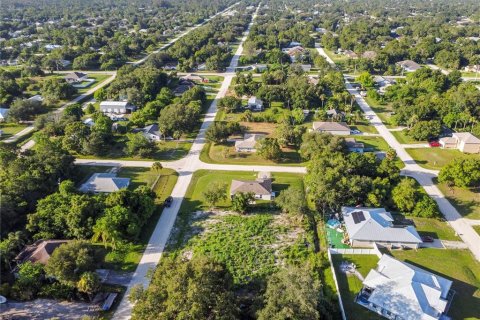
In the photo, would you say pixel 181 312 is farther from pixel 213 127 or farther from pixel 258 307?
pixel 213 127

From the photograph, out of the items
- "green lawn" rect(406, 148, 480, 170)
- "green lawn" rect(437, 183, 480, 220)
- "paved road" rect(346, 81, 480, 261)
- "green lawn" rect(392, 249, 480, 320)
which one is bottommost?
"green lawn" rect(406, 148, 480, 170)

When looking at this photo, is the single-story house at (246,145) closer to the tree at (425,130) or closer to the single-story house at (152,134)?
the single-story house at (152,134)

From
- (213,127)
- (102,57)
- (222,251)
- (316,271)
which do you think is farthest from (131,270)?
(102,57)

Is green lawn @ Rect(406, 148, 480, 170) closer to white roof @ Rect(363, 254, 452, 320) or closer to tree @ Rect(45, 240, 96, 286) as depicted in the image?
white roof @ Rect(363, 254, 452, 320)

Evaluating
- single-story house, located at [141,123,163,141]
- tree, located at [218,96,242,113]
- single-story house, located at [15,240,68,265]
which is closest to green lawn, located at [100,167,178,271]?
single-story house, located at [15,240,68,265]

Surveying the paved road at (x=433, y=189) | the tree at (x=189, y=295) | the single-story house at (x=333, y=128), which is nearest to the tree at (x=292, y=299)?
the tree at (x=189, y=295)
